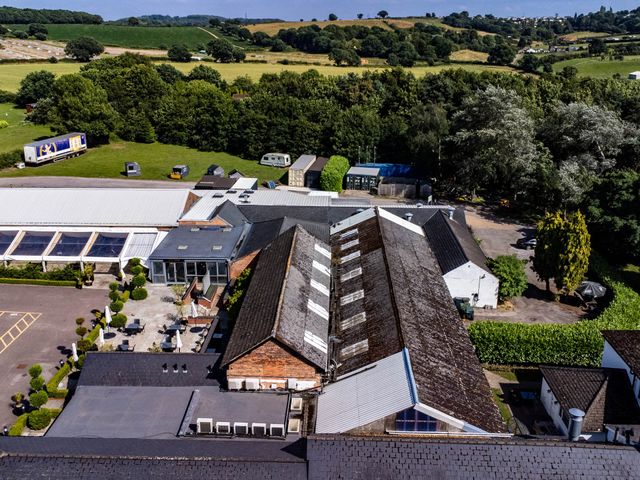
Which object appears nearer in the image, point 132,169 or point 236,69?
point 132,169

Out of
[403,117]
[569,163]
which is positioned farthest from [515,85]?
[569,163]

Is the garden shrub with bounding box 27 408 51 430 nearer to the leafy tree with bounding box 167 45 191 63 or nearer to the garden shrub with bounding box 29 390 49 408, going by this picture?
the garden shrub with bounding box 29 390 49 408

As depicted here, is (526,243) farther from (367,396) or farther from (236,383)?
(236,383)

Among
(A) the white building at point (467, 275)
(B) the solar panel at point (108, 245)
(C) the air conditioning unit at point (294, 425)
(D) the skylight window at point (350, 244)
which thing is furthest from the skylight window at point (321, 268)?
(B) the solar panel at point (108, 245)

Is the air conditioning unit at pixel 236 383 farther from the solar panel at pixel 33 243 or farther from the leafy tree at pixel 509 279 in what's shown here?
the solar panel at pixel 33 243

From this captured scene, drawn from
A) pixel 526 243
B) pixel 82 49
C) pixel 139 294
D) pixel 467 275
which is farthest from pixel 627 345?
pixel 82 49

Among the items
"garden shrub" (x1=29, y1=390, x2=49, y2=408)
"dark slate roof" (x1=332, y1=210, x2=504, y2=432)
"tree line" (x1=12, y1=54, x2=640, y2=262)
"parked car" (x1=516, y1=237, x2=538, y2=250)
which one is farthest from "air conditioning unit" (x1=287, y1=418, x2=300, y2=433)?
"parked car" (x1=516, y1=237, x2=538, y2=250)
